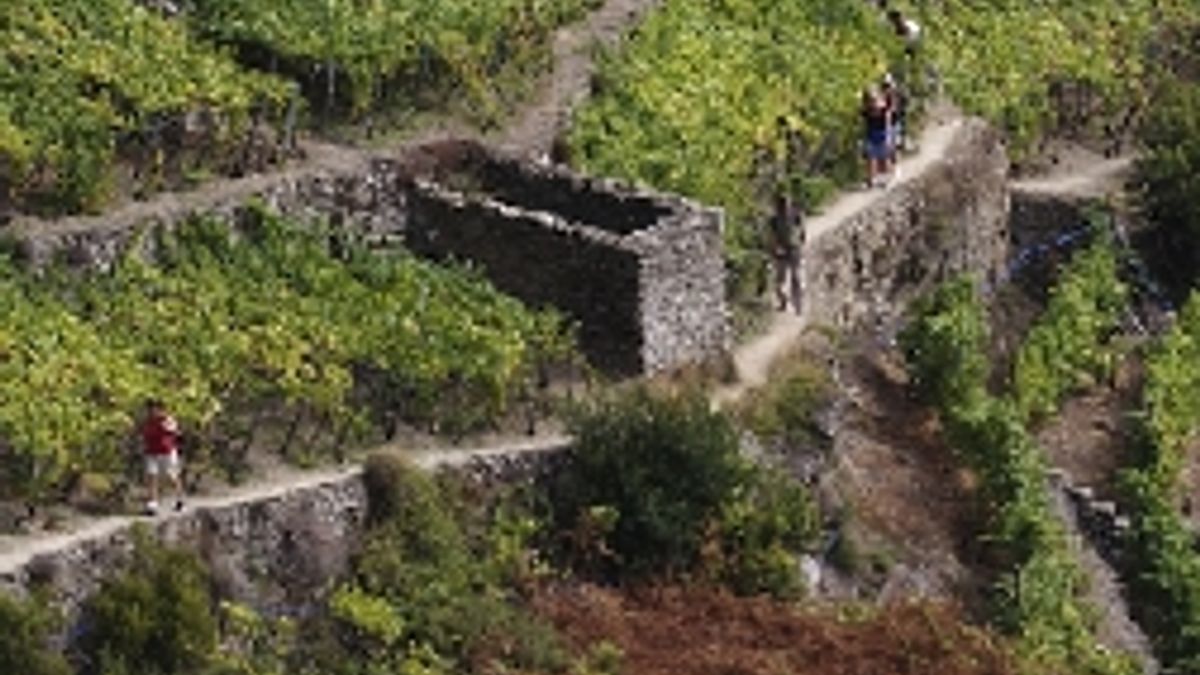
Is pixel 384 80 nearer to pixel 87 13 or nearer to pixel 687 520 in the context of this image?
pixel 87 13

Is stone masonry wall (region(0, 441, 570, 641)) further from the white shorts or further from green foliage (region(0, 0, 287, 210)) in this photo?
green foliage (region(0, 0, 287, 210))

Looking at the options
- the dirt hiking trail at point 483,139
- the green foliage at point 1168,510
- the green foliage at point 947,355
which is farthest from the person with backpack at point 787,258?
the green foliage at point 1168,510

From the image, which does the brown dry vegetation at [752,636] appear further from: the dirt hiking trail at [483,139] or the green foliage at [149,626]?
the dirt hiking trail at [483,139]

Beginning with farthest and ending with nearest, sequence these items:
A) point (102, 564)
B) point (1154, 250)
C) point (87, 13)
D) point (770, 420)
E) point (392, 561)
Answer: point (1154, 250)
point (87, 13)
point (770, 420)
point (392, 561)
point (102, 564)

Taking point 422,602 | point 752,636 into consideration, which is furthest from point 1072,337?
point 422,602

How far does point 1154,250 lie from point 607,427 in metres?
14.2

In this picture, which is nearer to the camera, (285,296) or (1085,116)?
(285,296)

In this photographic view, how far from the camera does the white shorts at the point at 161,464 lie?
1012 inches

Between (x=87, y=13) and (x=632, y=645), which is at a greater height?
(x=87, y=13)

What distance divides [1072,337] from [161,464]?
45.5 feet

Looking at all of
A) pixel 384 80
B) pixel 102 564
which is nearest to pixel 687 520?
pixel 102 564

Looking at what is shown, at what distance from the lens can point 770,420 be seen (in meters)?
30.6

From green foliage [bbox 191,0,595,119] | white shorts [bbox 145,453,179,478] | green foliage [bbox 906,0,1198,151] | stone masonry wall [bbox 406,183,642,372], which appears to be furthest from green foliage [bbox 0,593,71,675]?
green foliage [bbox 906,0,1198,151]

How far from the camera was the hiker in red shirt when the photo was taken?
2566cm
